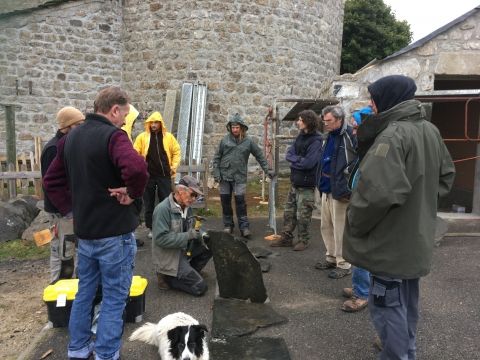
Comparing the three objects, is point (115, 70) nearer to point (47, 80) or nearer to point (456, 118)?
point (47, 80)

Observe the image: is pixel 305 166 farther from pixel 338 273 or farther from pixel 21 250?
pixel 21 250

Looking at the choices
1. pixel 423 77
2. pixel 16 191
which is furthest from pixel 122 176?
pixel 16 191

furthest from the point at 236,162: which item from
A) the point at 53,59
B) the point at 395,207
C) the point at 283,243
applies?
the point at 53,59

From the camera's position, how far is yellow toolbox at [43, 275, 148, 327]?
11.7ft

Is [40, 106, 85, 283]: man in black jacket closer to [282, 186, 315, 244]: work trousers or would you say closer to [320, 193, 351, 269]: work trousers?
[320, 193, 351, 269]: work trousers

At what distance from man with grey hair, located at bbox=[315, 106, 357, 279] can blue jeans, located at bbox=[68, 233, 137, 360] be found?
2.40m

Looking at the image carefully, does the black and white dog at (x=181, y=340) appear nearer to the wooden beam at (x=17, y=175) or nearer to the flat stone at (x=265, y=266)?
the flat stone at (x=265, y=266)

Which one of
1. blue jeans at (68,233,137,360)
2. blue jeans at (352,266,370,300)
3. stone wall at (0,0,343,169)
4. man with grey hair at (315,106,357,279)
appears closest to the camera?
blue jeans at (68,233,137,360)

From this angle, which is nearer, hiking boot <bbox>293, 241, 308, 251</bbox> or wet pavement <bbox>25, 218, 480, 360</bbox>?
wet pavement <bbox>25, 218, 480, 360</bbox>

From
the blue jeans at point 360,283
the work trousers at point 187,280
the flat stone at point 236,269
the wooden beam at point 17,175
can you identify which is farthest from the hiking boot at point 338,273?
the wooden beam at point 17,175

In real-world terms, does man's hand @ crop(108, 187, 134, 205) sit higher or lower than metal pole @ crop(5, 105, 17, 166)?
lower

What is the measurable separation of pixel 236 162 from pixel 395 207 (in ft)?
13.5

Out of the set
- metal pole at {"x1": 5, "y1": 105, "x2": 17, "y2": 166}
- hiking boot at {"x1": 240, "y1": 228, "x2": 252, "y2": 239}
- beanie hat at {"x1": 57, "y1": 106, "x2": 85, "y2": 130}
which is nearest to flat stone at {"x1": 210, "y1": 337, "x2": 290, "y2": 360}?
beanie hat at {"x1": 57, "y1": 106, "x2": 85, "y2": 130}

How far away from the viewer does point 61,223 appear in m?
3.80
